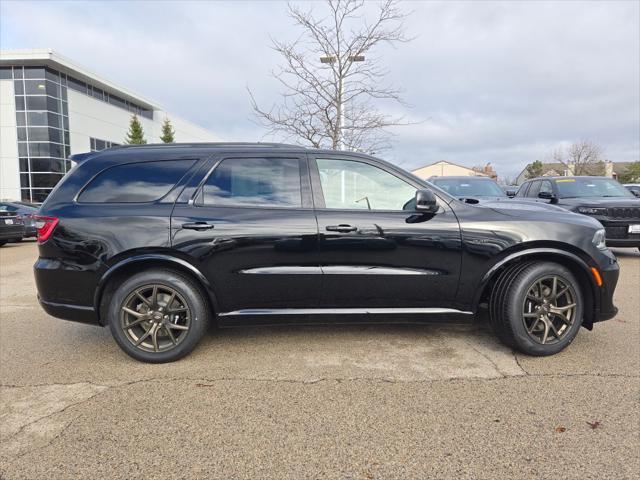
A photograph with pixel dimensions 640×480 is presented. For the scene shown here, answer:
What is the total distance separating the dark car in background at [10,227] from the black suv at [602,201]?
1408 centimetres

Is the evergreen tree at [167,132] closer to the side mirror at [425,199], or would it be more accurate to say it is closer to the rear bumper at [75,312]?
the rear bumper at [75,312]

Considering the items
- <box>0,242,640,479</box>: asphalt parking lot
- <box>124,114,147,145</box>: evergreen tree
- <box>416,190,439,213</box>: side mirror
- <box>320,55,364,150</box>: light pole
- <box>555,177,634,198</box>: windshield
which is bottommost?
<box>0,242,640,479</box>: asphalt parking lot

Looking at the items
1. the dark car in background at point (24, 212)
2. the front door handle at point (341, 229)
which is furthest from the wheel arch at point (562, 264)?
the dark car in background at point (24, 212)

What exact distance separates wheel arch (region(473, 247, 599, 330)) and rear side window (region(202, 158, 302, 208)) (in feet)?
5.68

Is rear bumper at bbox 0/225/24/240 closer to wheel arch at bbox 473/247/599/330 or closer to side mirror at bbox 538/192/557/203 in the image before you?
wheel arch at bbox 473/247/599/330

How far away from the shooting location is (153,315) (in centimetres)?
334

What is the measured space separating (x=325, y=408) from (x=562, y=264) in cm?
238

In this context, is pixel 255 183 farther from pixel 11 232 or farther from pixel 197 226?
pixel 11 232

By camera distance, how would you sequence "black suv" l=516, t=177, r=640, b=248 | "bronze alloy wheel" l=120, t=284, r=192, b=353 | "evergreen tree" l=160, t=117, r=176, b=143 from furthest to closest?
"evergreen tree" l=160, t=117, r=176, b=143 < "black suv" l=516, t=177, r=640, b=248 < "bronze alloy wheel" l=120, t=284, r=192, b=353

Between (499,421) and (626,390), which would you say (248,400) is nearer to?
(499,421)

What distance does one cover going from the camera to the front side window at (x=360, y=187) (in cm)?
346

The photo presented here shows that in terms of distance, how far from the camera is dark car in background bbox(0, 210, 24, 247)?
1183cm

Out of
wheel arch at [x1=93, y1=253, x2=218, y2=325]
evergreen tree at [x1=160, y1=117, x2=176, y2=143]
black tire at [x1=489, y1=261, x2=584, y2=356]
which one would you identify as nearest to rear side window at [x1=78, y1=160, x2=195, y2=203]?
wheel arch at [x1=93, y1=253, x2=218, y2=325]

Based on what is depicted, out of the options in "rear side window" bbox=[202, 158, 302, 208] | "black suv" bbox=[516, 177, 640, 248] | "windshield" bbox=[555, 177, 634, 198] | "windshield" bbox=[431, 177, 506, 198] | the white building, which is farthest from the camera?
the white building
